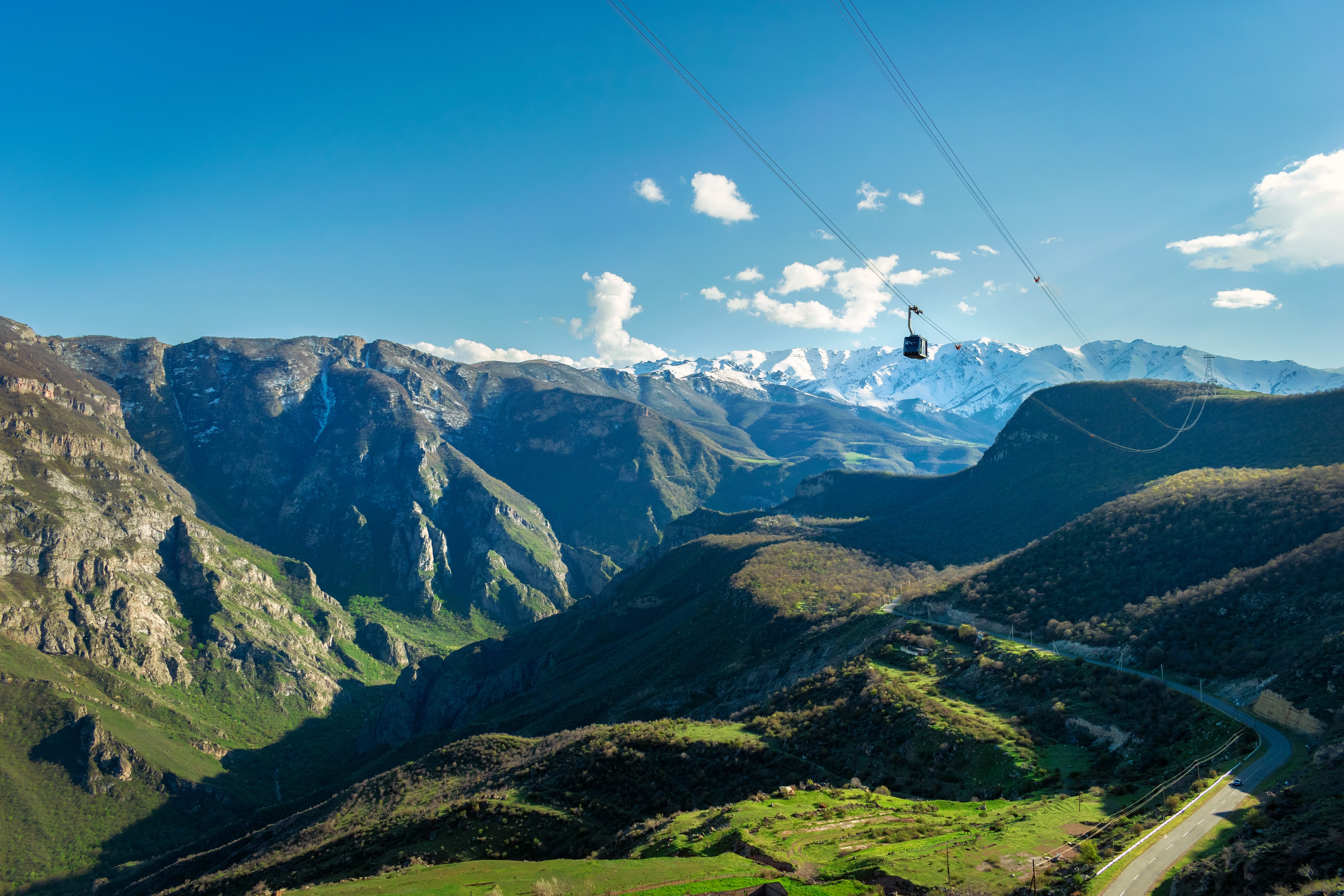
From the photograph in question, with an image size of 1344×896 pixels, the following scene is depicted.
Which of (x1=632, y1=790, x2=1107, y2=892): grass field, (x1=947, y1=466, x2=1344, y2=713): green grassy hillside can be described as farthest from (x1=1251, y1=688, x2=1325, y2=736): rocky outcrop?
(x1=632, y1=790, x2=1107, y2=892): grass field

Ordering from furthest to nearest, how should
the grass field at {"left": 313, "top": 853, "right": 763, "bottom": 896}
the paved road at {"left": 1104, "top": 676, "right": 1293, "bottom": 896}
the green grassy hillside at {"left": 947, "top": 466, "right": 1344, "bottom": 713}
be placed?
the green grassy hillside at {"left": 947, "top": 466, "right": 1344, "bottom": 713} → the grass field at {"left": 313, "top": 853, "right": 763, "bottom": 896} → the paved road at {"left": 1104, "top": 676, "right": 1293, "bottom": 896}

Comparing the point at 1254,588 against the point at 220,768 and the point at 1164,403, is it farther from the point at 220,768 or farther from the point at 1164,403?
the point at 220,768

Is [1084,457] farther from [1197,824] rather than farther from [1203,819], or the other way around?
[1197,824]

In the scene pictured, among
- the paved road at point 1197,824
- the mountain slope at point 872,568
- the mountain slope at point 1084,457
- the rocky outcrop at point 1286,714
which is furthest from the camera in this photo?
the mountain slope at point 1084,457

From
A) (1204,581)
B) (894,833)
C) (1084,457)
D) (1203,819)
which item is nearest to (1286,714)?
(1203,819)

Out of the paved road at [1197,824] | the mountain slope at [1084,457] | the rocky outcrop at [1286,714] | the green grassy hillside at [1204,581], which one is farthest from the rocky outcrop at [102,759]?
the rocky outcrop at [1286,714]

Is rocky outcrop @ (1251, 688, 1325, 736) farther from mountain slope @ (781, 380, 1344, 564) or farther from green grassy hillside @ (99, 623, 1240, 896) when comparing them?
mountain slope @ (781, 380, 1344, 564)

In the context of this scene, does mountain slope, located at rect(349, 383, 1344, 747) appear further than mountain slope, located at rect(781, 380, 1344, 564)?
No

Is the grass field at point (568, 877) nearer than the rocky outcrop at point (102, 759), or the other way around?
the grass field at point (568, 877)

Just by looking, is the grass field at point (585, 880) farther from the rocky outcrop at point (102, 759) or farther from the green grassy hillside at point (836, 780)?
the rocky outcrop at point (102, 759)
